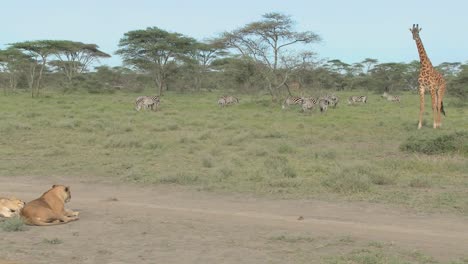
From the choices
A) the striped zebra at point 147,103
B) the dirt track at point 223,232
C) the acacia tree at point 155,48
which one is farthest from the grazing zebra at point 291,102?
the dirt track at point 223,232

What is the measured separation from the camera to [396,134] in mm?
16219

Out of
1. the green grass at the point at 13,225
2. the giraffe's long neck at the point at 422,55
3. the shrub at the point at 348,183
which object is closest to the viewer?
the green grass at the point at 13,225

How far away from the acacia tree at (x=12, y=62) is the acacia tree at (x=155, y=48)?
22.6ft

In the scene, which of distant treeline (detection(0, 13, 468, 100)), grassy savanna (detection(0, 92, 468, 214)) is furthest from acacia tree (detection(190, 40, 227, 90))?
grassy savanna (detection(0, 92, 468, 214))

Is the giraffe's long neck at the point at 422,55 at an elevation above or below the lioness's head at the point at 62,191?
above

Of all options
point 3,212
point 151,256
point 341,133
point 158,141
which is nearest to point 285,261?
point 151,256

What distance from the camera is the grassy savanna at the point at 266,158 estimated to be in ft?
27.0

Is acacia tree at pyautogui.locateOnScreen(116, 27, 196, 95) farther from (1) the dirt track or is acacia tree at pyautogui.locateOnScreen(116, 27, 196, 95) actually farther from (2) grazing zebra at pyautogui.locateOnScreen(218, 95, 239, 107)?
(1) the dirt track

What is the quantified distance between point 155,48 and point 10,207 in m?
33.4

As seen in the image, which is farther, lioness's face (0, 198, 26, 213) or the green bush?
the green bush

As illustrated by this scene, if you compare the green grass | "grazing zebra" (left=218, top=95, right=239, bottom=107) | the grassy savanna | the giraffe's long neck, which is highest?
the giraffe's long neck

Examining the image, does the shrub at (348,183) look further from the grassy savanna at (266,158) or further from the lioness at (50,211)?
the lioness at (50,211)

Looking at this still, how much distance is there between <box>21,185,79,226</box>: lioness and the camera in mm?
6105

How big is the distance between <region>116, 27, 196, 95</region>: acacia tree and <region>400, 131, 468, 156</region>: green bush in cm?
Answer: 2873
